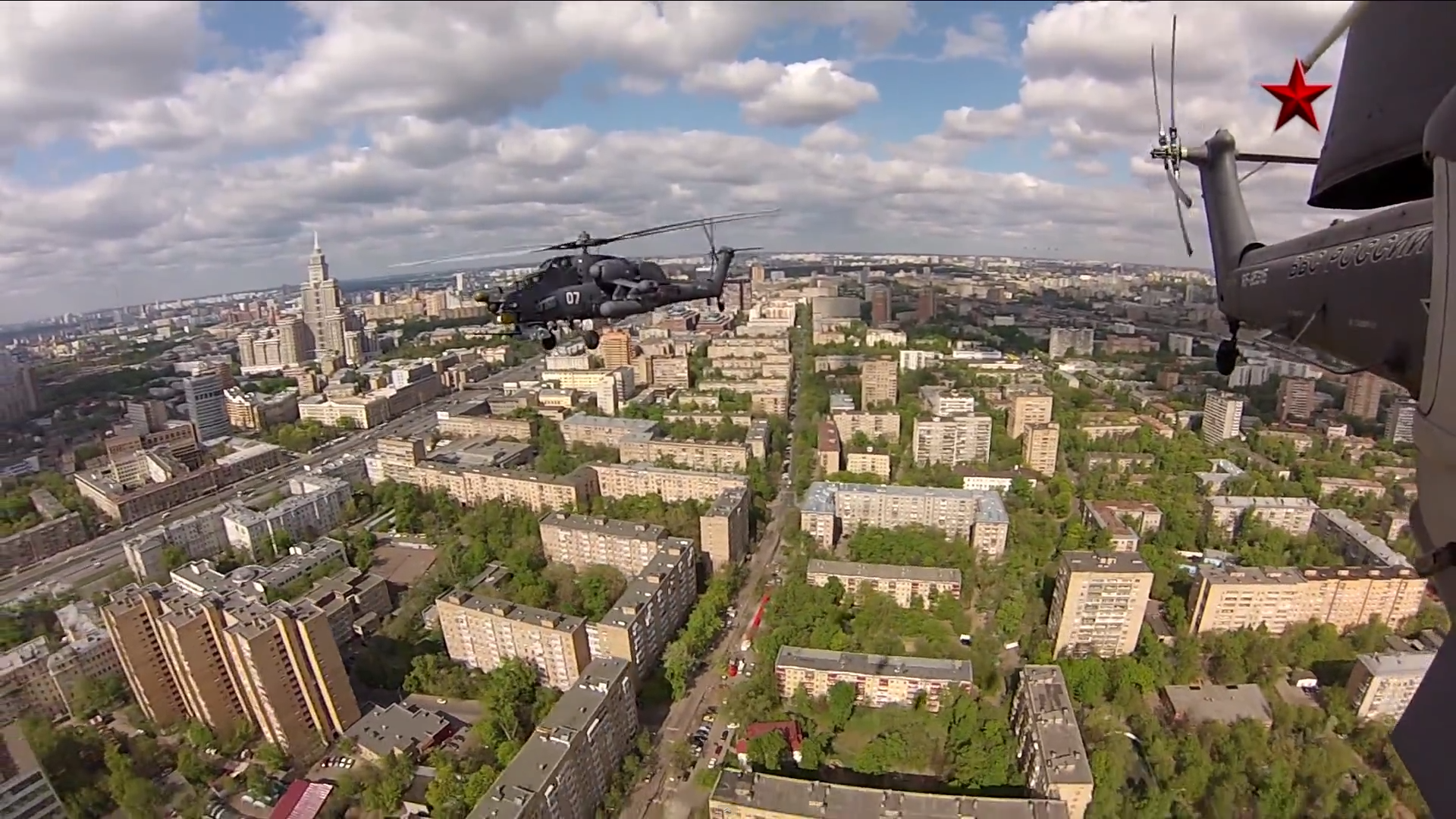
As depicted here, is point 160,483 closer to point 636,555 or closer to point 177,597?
point 177,597

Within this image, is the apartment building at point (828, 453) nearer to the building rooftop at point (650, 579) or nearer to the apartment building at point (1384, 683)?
the building rooftop at point (650, 579)

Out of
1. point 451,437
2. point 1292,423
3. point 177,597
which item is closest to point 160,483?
point 451,437

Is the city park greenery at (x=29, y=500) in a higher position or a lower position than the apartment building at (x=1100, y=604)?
lower

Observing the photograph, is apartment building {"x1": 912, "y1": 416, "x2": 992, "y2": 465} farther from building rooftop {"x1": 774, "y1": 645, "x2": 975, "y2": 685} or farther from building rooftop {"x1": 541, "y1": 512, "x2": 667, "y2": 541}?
building rooftop {"x1": 774, "y1": 645, "x2": 975, "y2": 685}

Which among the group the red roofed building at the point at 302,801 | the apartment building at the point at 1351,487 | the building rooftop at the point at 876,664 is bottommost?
the red roofed building at the point at 302,801

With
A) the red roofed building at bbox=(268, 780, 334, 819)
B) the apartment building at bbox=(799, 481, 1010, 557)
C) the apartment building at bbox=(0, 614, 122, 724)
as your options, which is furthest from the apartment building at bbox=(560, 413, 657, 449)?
the red roofed building at bbox=(268, 780, 334, 819)

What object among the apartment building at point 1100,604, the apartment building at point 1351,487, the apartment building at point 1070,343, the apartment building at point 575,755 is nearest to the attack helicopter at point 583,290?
the apartment building at point 575,755
